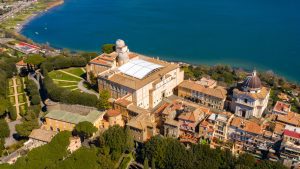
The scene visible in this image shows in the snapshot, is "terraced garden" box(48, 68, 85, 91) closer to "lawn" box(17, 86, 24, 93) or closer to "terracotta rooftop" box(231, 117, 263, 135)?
"lawn" box(17, 86, 24, 93)

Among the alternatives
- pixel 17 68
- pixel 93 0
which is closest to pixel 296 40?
pixel 17 68

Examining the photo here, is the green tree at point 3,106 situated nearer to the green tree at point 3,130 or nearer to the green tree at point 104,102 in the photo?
the green tree at point 3,130

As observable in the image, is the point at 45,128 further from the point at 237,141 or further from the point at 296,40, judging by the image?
the point at 296,40

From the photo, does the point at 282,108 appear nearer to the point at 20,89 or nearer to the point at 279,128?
the point at 279,128

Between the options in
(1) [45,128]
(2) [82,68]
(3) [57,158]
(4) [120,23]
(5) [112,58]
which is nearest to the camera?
(3) [57,158]

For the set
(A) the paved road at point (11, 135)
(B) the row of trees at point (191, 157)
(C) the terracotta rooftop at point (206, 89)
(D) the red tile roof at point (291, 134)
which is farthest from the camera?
(C) the terracotta rooftop at point (206, 89)

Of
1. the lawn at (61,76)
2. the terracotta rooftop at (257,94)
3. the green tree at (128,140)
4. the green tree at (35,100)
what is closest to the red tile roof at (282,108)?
the terracotta rooftop at (257,94)

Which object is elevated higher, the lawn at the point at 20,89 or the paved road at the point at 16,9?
the paved road at the point at 16,9
